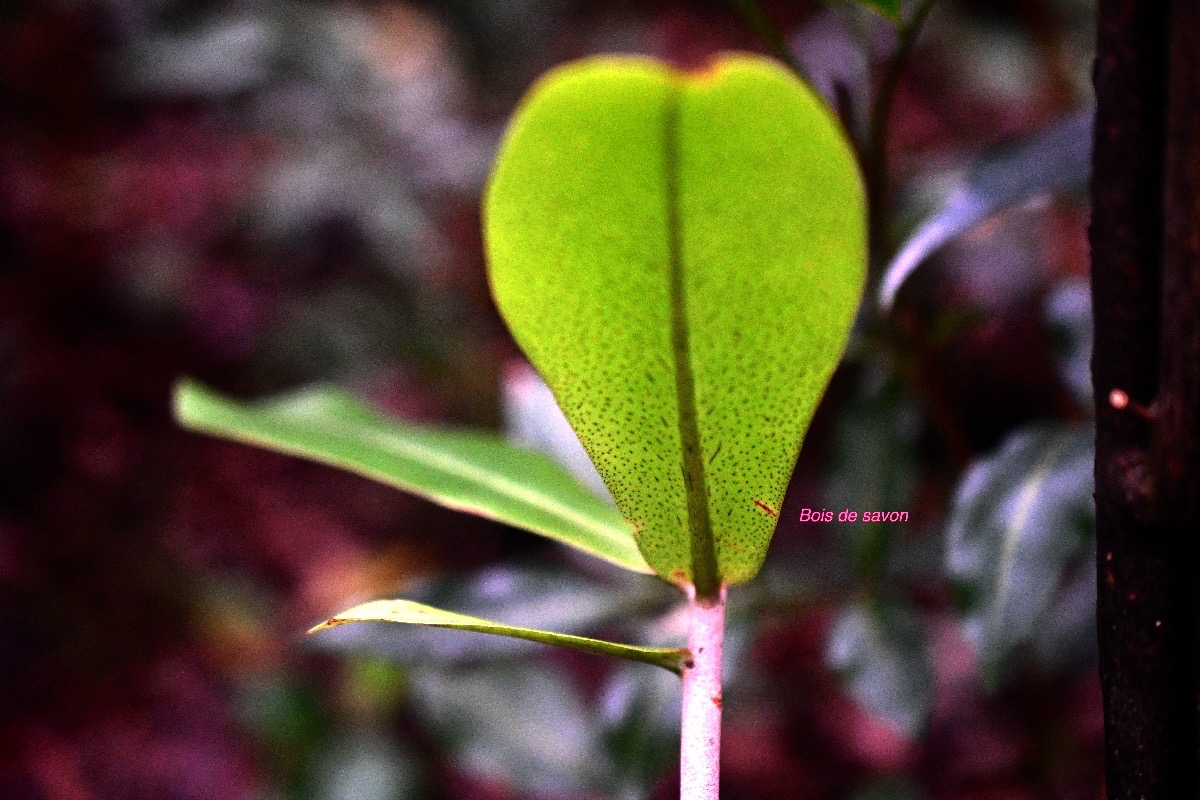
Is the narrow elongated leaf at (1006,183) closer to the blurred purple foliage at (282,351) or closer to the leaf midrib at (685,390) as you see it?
the leaf midrib at (685,390)

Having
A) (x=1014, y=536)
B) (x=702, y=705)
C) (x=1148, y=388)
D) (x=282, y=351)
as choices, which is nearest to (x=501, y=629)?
(x=702, y=705)

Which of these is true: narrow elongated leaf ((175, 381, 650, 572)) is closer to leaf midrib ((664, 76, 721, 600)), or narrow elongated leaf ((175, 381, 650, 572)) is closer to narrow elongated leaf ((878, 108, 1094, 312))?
leaf midrib ((664, 76, 721, 600))

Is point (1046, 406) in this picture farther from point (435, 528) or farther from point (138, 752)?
point (138, 752)

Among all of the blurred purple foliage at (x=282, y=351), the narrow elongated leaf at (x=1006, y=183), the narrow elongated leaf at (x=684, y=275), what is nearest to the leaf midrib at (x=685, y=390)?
the narrow elongated leaf at (x=684, y=275)

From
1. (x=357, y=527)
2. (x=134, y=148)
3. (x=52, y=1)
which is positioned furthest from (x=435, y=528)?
(x=52, y=1)

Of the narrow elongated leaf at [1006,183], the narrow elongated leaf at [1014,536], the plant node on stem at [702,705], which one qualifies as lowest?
the plant node on stem at [702,705]

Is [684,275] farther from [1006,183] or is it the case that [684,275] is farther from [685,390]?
[1006,183]
